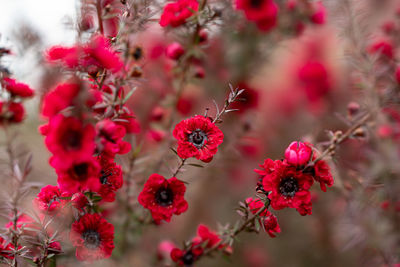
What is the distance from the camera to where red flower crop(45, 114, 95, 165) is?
0.38 meters

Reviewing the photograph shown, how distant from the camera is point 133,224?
73 cm

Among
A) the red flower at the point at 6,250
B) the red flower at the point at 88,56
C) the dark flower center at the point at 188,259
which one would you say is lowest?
the dark flower center at the point at 188,259

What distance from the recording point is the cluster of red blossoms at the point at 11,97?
0.54 metres

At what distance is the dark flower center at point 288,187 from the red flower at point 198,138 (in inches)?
4.4

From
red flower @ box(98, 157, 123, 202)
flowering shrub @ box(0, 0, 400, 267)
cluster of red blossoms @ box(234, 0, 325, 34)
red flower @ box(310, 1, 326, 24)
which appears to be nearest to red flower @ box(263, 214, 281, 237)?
flowering shrub @ box(0, 0, 400, 267)

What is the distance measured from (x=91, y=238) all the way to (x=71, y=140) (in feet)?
0.63

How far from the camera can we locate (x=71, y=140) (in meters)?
0.39

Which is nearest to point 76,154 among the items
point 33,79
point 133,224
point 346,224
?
point 133,224

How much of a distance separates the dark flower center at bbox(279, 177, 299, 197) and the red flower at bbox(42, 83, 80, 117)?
0.31 meters

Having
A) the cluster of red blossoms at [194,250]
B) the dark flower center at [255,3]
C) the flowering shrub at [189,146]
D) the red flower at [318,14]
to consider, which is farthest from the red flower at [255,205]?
the red flower at [318,14]

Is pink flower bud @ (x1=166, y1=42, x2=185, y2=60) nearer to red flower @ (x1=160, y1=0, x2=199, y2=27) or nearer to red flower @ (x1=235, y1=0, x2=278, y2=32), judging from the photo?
red flower @ (x1=160, y1=0, x2=199, y2=27)

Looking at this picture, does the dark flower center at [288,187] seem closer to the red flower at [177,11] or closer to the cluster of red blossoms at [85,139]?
the cluster of red blossoms at [85,139]


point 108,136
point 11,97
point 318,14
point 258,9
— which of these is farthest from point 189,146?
point 318,14

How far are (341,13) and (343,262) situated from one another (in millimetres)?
940
